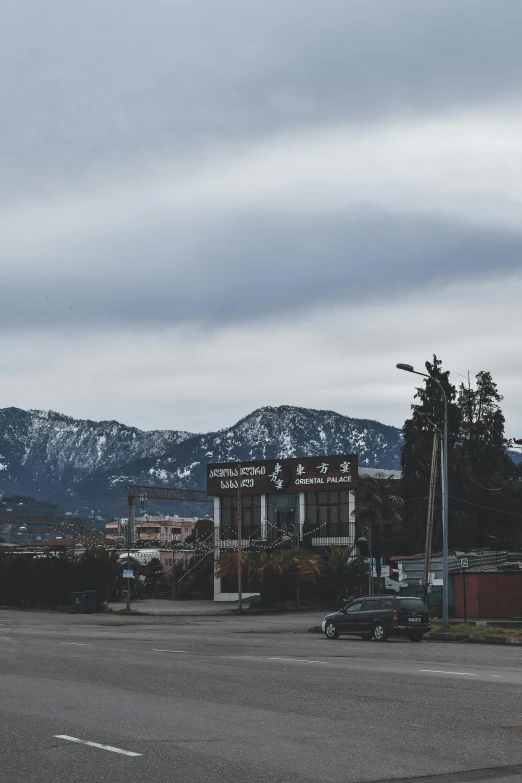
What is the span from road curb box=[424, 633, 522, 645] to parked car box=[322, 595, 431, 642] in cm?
137

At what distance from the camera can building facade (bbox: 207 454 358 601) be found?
87000 millimetres

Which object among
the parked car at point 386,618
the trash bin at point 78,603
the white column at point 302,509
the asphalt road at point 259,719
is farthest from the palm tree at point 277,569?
the asphalt road at point 259,719

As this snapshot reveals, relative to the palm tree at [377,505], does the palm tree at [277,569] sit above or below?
below

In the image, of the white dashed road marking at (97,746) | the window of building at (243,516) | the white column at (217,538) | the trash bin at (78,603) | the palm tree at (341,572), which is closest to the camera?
the white dashed road marking at (97,746)

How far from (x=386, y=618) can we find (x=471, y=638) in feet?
9.73

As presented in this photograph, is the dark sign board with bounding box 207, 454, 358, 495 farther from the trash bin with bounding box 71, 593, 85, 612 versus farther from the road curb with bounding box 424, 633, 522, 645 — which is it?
the road curb with bounding box 424, 633, 522, 645

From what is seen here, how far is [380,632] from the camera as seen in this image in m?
34.2

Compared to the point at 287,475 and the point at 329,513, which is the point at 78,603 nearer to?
the point at 329,513

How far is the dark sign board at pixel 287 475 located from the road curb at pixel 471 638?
49.4 meters

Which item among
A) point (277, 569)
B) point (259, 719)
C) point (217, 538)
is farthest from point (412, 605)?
point (217, 538)

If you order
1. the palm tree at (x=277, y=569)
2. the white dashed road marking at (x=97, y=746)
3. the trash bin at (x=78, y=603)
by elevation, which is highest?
the palm tree at (x=277, y=569)

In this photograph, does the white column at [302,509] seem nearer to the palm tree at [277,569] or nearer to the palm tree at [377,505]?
the palm tree at [277,569]

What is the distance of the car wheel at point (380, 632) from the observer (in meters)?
34.1

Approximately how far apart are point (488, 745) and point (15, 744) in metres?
4.95
